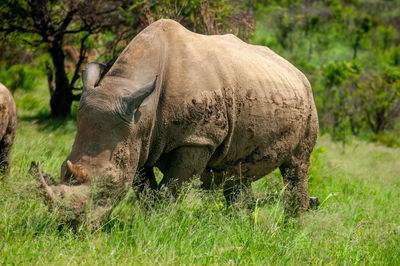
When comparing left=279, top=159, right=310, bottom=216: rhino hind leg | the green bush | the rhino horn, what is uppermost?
the rhino horn

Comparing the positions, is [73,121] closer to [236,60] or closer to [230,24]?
[230,24]

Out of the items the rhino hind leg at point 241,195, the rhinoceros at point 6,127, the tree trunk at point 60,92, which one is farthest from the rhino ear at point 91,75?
the tree trunk at point 60,92

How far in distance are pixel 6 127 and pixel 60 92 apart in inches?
202

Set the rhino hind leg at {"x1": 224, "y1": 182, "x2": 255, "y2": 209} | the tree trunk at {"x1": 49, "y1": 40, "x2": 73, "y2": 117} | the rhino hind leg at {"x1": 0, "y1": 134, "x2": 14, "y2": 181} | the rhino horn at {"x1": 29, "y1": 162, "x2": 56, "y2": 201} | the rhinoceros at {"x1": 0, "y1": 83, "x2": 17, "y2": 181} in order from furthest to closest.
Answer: the tree trunk at {"x1": 49, "y1": 40, "x2": 73, "y2": 117} → the rhino hind leg at {"x1": 0, "y1": 134, "x2": 14, "y2": 181} → the rhinoceros at {"x1": 0, "y1": 83, "x2": 17, "y2": 181} → the rhino hind leg at {"x1": 224, "y1": 182, "x2": 255, "y2": 209} → the rhino horn at {"x1": 29, "y1": 162, "x2": 56, "y2": 201}

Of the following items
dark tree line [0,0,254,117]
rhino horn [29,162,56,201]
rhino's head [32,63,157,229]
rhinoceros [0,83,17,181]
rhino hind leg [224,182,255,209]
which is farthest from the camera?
dark tree line [0,0,254,117]

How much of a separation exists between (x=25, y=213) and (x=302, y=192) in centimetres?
265

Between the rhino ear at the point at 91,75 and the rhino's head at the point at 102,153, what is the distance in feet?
0.13

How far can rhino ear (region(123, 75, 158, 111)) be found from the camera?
11.6 ft

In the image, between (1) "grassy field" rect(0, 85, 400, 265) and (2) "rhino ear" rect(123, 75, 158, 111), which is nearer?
(1) "grassy field" rect(0, 85, 400, 265)

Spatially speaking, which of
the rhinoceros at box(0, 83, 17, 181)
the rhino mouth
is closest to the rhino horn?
the rhino mouth

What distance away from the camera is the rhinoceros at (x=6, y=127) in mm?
5039

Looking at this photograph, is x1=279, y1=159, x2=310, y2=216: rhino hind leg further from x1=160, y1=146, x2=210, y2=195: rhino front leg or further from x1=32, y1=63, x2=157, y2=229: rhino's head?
x1=32, y1=63, x2=157, y2=229: rhino's head

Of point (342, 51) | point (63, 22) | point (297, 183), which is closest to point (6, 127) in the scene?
point (297, 183)

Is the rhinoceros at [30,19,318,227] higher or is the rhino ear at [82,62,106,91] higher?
the rhino ear at [82,62,106,91]
